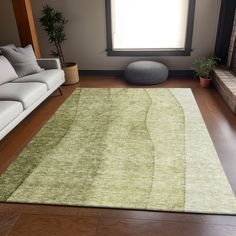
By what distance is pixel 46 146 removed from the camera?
2416 millimetres

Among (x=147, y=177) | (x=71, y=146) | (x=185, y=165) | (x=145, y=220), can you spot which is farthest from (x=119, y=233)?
(x=71, y=146)

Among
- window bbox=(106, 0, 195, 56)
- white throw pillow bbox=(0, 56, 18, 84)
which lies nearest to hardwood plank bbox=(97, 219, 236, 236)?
white throw pillow bbox=(0, 56, 18, 84)

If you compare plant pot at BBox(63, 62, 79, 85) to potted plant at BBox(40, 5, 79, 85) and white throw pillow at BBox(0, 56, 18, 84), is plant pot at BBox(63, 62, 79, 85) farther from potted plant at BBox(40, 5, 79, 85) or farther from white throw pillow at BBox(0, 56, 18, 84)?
white throw pillow at BBox(0, 56, 18, 84)

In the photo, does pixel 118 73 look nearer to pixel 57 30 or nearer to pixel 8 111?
pixel 57 30

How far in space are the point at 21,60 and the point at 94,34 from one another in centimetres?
158

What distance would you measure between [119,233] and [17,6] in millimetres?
3588

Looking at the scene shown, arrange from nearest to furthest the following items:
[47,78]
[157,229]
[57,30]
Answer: [157,229] < [47,78] < [57,30]

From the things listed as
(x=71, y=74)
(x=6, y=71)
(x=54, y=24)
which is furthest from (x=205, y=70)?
(x=6, y=71)

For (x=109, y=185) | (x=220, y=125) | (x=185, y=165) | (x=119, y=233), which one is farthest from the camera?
(x=220, y=125)

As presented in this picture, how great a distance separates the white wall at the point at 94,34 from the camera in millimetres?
3980

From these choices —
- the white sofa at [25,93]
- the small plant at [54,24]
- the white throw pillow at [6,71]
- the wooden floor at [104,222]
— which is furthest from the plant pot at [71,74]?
the wooden floor at [104,222]

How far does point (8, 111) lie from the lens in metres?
2.31

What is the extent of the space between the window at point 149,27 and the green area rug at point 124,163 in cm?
155

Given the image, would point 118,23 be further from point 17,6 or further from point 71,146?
point 71,146
